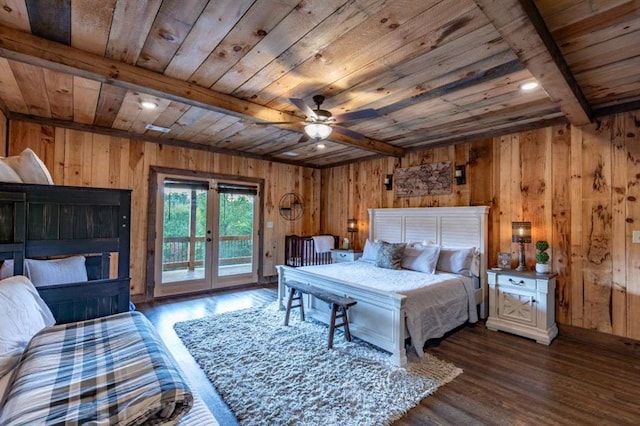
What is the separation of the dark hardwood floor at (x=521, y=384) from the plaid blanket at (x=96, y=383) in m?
1.06

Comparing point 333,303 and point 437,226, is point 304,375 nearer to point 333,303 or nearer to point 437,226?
point 333,303

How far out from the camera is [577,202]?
3434 mm

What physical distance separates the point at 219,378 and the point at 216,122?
299cm

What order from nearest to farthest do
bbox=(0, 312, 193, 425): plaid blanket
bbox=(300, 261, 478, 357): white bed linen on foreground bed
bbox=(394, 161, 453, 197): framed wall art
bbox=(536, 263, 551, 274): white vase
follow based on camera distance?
bbox=(0, 312, 193, 425): plaid blanket
bbox=(300, 261, 478, 357): white bed linen on foreground bed
bbox=(536, 263, 551, 274): white vase
bbox=(394, 161, 453, 197): framed wall art

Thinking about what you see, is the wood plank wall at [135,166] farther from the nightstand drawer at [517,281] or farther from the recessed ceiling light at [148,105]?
the nightstand drawer at [517,281]

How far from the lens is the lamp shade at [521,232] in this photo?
11.7 feet

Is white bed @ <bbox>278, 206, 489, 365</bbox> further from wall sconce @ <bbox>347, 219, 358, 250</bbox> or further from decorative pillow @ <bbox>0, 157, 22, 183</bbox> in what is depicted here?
decorative pillow @ <bbox>0, 157, 22, 183</bbox>

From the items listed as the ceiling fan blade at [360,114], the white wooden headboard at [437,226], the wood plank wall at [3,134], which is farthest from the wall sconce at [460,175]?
the wood plank wall at [3,134]

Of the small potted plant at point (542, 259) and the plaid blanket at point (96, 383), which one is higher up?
the small potted plant at point (542, 259)

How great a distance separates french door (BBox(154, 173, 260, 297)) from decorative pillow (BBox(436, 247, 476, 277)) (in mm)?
3408

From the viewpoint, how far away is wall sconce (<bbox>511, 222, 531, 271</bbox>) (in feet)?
11.7

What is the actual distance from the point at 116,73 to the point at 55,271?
1884 mm

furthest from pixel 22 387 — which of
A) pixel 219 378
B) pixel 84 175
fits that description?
pixel 84 175

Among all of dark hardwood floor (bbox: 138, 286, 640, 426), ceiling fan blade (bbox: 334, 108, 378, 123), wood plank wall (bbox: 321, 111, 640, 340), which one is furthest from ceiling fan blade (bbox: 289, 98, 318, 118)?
wood plank wall (bbox: 321, 111, 640, 340)
